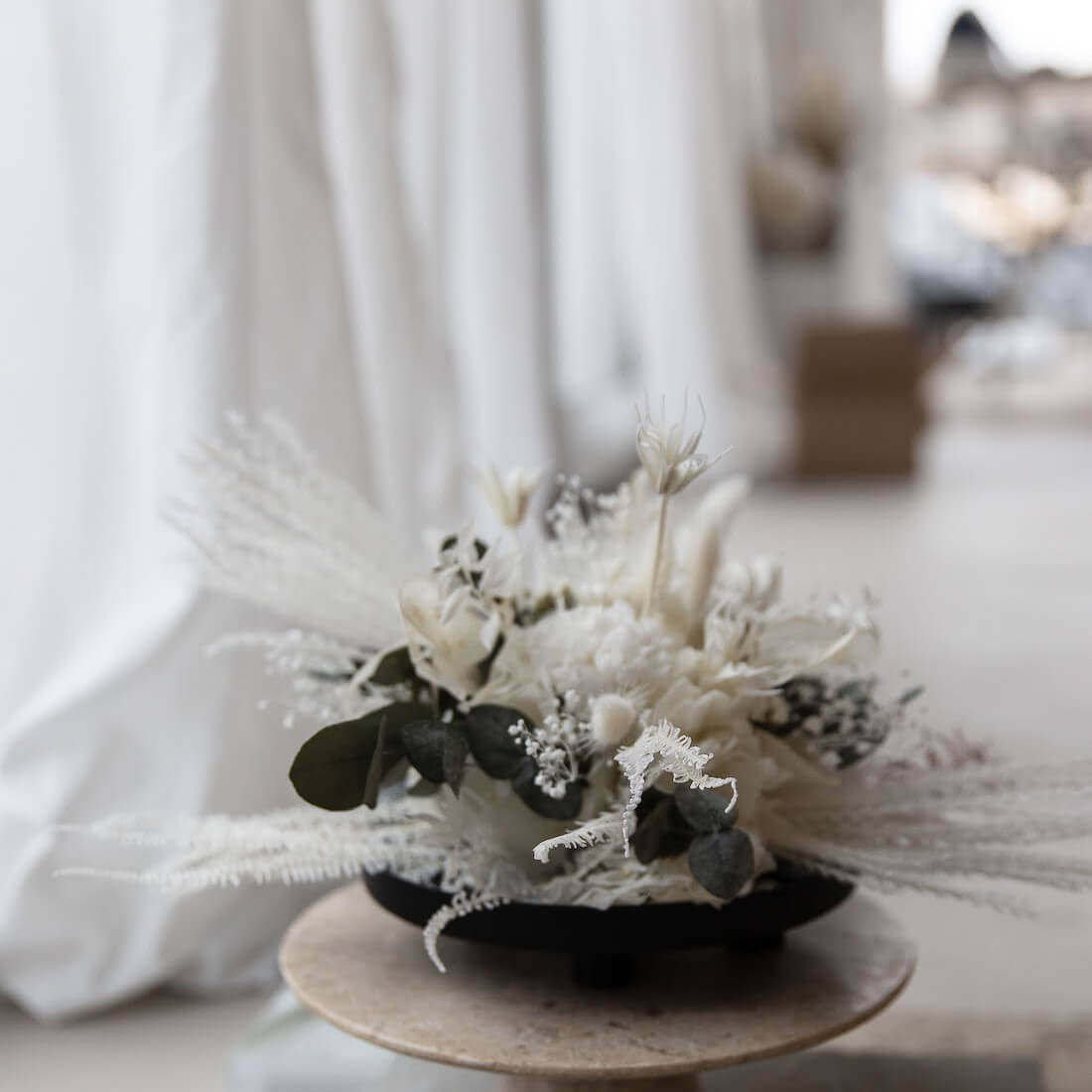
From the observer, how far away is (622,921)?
0.90 metres

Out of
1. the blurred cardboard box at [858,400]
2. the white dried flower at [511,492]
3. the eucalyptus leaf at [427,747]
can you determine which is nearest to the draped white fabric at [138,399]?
the white dried flower at [511,492]

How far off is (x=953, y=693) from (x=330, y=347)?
4.43 feet

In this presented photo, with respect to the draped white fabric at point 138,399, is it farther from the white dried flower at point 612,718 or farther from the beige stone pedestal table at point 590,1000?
the white dried flower at point 612,718

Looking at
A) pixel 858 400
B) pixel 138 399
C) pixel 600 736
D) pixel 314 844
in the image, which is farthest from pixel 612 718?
pixel 858 400

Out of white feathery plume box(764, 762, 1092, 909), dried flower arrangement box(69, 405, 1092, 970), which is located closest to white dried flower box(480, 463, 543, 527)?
dried flower arrangement box(69, 405, 1092, 970)

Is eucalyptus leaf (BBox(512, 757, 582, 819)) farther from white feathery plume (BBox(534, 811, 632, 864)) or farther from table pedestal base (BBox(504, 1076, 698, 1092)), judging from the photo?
table pedestal base (BBox(504, 1076, 698, 1092))

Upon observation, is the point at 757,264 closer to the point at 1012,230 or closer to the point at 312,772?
the point at 1012,230

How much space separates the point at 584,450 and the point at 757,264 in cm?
262

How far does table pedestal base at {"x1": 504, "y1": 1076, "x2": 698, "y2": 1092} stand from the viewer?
94 centimetres

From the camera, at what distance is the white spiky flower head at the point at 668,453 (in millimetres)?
881

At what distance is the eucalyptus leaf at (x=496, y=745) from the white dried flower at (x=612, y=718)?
5 centimetres

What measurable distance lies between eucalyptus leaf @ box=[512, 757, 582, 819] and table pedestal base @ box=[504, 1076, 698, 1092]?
16 cm

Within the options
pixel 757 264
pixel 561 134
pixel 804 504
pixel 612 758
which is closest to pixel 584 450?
pixel 804 504

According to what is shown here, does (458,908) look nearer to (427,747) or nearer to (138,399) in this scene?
(427,747)
